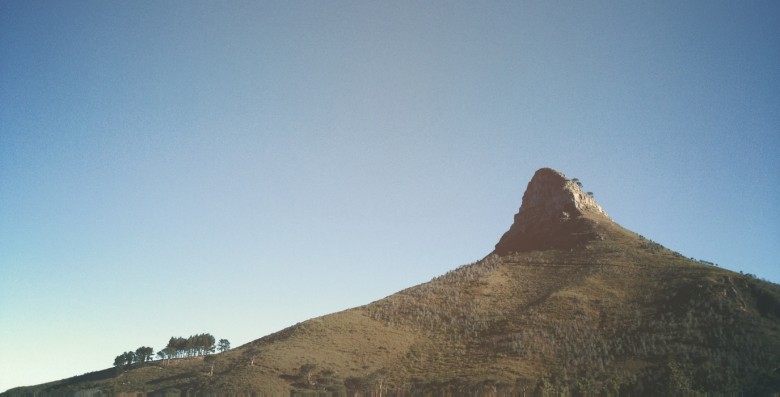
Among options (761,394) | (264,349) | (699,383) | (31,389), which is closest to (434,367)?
(264,349)

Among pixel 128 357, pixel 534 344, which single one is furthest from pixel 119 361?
pixel 534 344

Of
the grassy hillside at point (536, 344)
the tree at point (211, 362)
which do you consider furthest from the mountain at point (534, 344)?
the tree at point (211, 362)

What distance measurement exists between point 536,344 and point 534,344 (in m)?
0.43

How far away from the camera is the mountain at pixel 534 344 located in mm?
95312

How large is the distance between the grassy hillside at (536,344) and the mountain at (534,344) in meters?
0.30

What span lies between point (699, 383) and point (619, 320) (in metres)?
28.2

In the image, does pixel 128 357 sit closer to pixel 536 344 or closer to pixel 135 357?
pixel 135 357

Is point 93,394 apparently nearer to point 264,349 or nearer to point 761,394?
point 264,349

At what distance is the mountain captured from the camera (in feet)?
313

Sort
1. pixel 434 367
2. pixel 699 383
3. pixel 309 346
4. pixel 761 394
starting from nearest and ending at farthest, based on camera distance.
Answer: pixel 761 394, pixel 699 383, pixel 434 367, pixel 309 346

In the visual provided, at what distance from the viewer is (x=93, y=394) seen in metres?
111

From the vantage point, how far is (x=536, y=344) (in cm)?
11344

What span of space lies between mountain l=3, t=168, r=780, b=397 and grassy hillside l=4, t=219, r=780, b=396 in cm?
30

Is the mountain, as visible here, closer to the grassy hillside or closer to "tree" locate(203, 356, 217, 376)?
the grassy hillside
